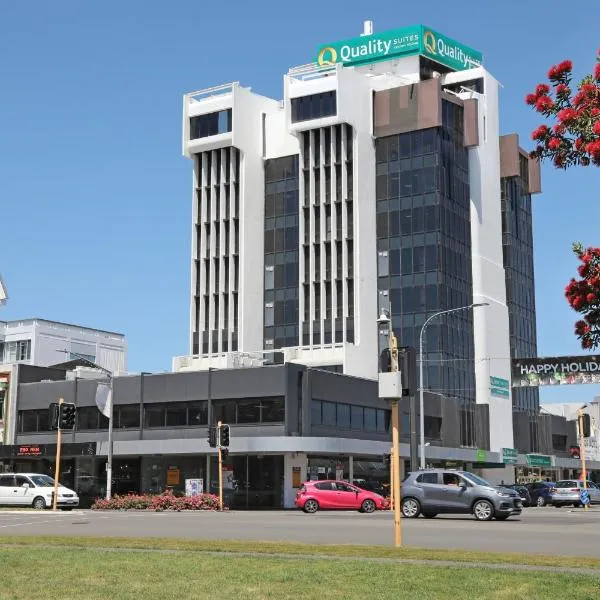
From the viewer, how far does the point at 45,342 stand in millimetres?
99250

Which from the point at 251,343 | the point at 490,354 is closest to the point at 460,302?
the point at 490,354

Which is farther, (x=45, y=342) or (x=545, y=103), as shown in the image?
(x=45, y=342)

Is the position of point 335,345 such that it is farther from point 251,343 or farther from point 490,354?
point 490,354

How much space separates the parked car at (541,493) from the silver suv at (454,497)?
27.0m

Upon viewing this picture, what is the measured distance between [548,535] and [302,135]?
58465 mm

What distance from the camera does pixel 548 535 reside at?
24.3 metres

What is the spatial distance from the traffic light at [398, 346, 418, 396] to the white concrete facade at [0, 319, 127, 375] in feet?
264

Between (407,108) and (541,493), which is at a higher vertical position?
(407,108)

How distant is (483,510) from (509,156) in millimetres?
58558

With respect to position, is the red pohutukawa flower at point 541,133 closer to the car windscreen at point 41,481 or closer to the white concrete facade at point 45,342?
the car windscreen at point 41,481

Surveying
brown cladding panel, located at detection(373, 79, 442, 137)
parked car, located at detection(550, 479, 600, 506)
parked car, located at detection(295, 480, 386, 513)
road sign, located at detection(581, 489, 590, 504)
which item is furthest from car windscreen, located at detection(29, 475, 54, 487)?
brown cladding panel, located at detection(373, 79, 442, 137)

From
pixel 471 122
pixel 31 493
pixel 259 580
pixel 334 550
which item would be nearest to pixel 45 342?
pixel 471 122

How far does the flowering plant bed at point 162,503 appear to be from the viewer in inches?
1813

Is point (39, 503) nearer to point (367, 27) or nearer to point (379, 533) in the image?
point (379, 533)
